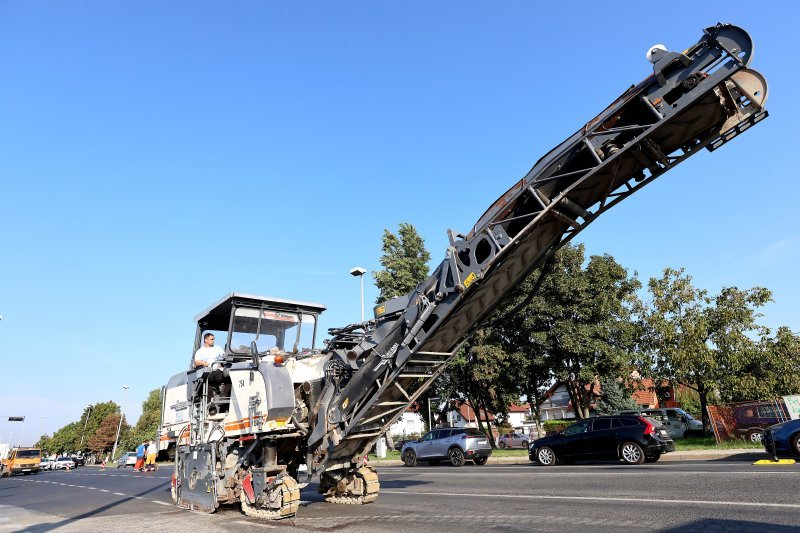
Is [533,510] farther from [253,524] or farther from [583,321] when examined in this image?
[583,321]

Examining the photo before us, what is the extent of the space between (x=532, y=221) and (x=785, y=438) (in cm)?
1114

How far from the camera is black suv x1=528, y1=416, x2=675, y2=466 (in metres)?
14.9

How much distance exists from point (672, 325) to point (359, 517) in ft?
64.4

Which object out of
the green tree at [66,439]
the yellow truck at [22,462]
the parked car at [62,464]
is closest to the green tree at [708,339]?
the yellow truck at [22,462]

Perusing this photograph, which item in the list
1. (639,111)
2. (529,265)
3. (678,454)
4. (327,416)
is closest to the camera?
(639,111)

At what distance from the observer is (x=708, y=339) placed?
2170 centimetres

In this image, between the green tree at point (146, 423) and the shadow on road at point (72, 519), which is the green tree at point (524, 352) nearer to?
the shadow on road at point (72, 519)

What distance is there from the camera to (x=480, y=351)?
2706 cm

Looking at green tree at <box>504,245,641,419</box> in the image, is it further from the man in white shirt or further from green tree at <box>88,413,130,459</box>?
green tree at <box>88,413,130,459</box>

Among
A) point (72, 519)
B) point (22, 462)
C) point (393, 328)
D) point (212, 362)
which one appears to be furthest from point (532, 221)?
point (22, 462)

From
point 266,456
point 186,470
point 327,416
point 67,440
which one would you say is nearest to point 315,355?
point 327,416

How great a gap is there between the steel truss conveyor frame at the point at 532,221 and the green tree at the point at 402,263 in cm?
2308

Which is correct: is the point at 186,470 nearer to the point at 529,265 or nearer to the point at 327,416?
the point at 327,416

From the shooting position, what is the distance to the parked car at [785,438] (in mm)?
12141
